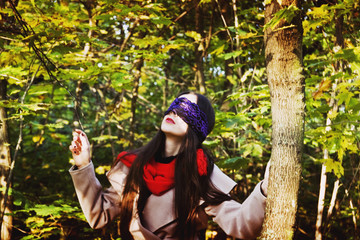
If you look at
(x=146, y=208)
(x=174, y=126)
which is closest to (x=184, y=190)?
(x=146, y=208)

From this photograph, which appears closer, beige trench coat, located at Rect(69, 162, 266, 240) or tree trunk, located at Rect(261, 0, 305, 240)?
tree trunk, located at Rect(261, 0, 305, 240)

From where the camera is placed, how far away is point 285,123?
4.57ft

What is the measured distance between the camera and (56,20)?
275cm

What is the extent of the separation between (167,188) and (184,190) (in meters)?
0.12

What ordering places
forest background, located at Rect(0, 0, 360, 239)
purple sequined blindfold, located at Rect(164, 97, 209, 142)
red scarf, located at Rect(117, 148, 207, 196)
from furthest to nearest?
forest background, located at Rect(0, 0, 360, 239) < purple sequined blindfold, located at Rect(164, 97, 209, 142) < red scarf, located at Rect(117, 148, 207, 196)

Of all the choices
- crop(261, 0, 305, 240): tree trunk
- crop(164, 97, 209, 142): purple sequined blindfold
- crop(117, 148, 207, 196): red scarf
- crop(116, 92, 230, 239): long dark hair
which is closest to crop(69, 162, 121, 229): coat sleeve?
crop(116, 92, 230, 239): long dark hair

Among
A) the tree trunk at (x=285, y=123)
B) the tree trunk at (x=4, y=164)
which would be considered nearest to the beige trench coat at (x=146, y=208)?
the tree trunk at (x=285, y=123)

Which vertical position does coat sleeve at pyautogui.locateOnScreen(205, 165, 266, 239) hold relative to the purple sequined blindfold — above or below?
below

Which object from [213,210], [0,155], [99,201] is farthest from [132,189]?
[0,155]

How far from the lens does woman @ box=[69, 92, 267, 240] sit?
169 cm

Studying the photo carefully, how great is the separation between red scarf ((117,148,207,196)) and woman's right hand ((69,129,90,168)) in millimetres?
358

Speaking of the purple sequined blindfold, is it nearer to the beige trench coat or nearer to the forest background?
the beige trench coat

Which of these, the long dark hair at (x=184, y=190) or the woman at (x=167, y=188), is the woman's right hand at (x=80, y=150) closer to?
the woman at (x=167, y=188)

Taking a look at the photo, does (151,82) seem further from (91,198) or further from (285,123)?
(285,123)
